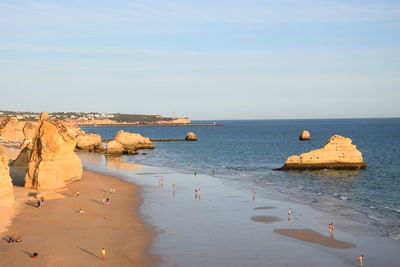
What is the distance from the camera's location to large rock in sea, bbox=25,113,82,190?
47125 millimetres

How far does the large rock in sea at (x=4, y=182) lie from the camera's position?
122 ft

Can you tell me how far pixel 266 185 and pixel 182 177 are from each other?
44.1 feet

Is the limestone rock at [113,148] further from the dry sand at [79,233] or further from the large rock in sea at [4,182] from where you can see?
the large rock in sea at [4,182]

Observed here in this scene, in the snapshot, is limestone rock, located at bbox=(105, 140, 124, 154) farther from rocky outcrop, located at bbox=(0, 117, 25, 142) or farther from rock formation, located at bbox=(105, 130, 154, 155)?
rocky outcrop, located at bbox=(0, 117, 25, 142)

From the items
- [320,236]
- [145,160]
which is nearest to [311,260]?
[320,236]

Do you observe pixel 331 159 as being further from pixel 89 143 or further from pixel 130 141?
pixel 89 143

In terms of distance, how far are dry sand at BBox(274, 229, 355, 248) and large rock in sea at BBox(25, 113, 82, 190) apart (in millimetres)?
25766

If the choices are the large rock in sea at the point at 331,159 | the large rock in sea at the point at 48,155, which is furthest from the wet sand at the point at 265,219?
the large rock in sea at the point at 331,159

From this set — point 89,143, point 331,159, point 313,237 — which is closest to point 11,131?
point 89,143

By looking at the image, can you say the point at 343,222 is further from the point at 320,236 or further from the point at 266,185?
the point at 266,185

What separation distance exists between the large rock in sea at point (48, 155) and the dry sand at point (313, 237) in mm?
25766

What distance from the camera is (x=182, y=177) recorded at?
65.6 metres

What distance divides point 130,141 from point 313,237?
295ft

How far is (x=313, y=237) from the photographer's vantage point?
32.6 meters
